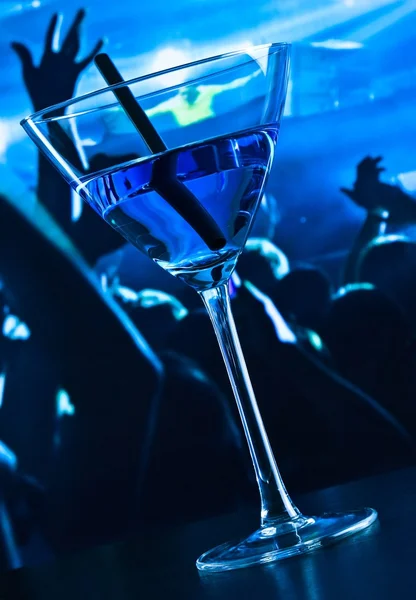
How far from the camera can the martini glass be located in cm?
49

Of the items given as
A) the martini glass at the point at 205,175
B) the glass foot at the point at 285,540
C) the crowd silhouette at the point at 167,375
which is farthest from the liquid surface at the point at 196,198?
the crowd silhouette at the point at 167,375

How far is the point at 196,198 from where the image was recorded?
502 mm

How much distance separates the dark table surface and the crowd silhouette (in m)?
1.35

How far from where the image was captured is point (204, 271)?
0.55 m

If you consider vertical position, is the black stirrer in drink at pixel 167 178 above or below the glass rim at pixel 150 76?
below

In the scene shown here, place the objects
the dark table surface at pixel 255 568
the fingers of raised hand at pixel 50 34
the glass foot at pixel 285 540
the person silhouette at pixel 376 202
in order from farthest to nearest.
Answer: the fingers of raised hand at pixel 50 34
the person silhouette at pixel 376 202
the glass foot at pixel 285 540
the dark table surface at pixel 255 568

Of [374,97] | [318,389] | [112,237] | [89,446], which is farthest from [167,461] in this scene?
[374,97]

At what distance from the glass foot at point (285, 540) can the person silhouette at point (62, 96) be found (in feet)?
5.25

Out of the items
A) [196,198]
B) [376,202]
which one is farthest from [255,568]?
[376,202]

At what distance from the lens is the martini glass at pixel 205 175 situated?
0.49 meters

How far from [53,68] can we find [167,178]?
67.1 inches

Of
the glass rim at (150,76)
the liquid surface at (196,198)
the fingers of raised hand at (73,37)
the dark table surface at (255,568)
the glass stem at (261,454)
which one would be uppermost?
the fingers of raised hand at (73,37)

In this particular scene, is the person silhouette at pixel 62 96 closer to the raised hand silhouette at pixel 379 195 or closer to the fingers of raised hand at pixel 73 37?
the fingers of raised hand at pixel 73 37

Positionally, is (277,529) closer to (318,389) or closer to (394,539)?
(394,539)
